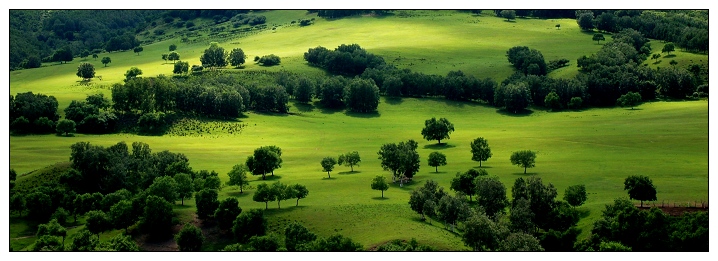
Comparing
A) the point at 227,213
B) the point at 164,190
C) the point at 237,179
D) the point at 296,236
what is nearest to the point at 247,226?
the point at 227,213

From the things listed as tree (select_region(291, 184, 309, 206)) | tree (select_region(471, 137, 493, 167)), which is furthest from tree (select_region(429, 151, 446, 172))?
tree (select_region(291, 184, 309, 206))

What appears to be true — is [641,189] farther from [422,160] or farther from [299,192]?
[422,160]

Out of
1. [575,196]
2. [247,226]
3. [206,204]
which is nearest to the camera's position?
[247,226]

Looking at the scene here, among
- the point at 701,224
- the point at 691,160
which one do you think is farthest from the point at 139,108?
the point at 701,224

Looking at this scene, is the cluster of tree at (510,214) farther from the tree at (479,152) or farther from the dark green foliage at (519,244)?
the tree at (479,152)

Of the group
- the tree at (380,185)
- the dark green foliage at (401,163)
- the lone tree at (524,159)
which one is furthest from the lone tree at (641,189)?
the dark green foliage at (401,163)
